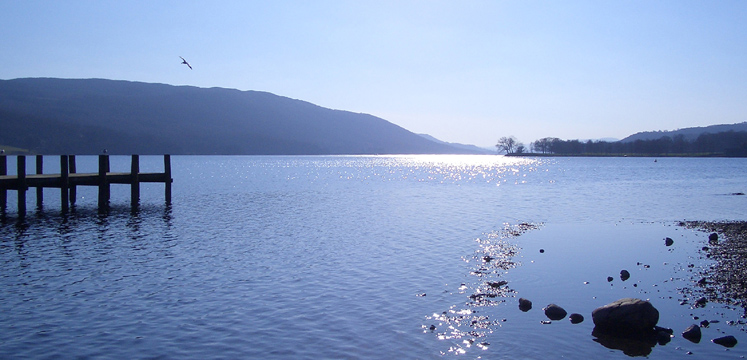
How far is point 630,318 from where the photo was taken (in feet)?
44.5

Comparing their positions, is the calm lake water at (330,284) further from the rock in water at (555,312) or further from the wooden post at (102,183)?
the wooden post at (102,183)

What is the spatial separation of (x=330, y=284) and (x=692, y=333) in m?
10.6

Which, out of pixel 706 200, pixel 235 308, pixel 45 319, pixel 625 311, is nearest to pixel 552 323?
pixel 625 311

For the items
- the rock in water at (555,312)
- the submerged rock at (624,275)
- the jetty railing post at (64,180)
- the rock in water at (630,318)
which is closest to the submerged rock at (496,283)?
the rock in water at (555,312)

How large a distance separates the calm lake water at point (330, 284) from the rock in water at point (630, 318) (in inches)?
22.0

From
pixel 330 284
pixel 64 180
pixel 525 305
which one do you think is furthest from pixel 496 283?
pixel 64 180

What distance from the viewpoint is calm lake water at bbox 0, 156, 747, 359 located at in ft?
41.6

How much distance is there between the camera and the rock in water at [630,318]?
1350cm

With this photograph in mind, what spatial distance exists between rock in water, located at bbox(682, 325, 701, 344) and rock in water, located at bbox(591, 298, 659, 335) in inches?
27.0

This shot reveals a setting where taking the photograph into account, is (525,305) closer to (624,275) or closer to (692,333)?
(692,333)

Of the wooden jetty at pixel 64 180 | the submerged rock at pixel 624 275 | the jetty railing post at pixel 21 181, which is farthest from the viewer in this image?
the wooden jetty at pixel 64 180

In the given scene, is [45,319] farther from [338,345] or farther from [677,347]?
[677,347]

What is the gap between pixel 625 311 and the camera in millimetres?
13656

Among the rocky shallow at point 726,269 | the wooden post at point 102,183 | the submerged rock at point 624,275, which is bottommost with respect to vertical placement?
the submerged rock at point 624,275
